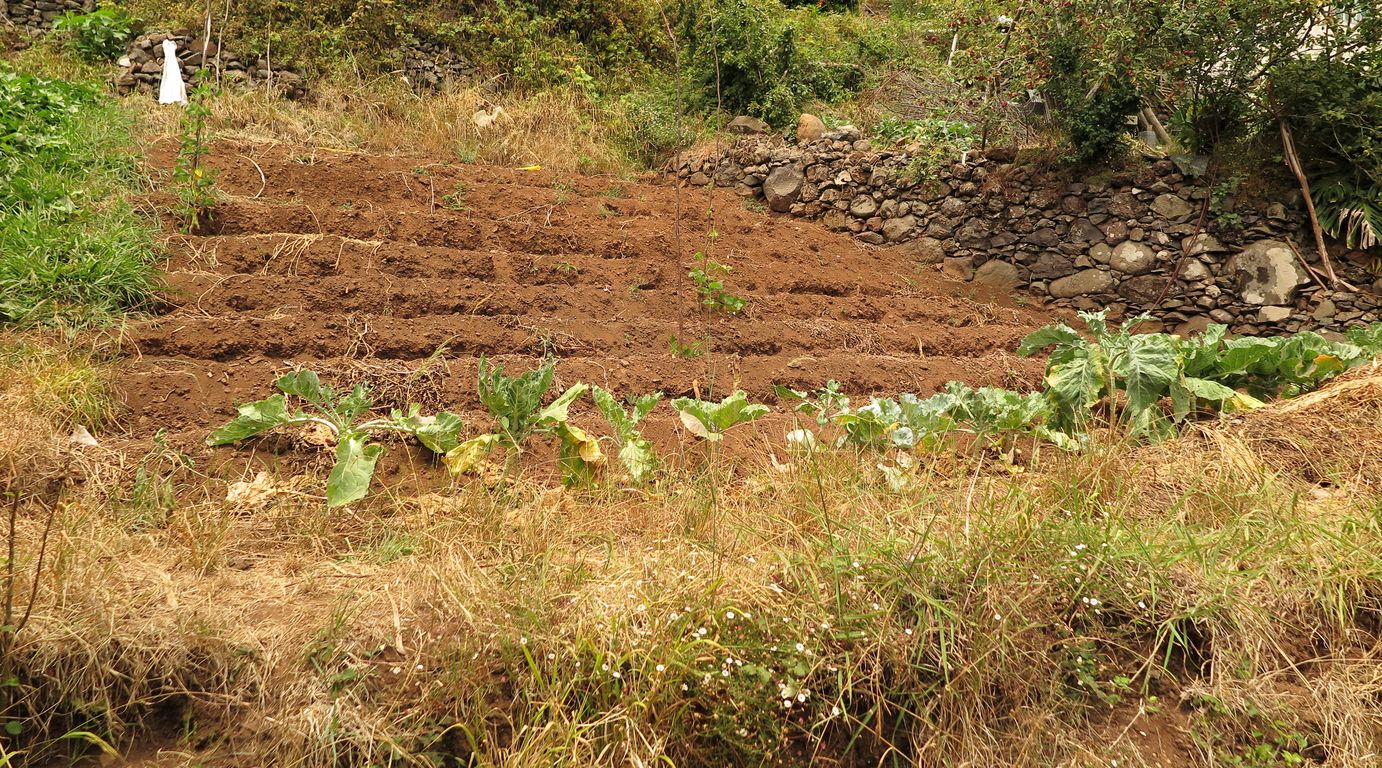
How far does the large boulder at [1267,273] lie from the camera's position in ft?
23.3

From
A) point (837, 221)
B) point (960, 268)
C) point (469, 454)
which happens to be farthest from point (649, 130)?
point (469, 454)

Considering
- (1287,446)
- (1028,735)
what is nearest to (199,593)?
(1028,735)

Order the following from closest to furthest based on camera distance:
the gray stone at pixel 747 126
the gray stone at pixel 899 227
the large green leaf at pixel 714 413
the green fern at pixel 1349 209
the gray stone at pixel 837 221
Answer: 1. the large green leaf at pixel 714 413
2. the green fern at pixel 1349 209
3. the gray stone at pixel 899 227
4. the gray stone at pixel 837 221
5. the gray stone at pixel 747 126

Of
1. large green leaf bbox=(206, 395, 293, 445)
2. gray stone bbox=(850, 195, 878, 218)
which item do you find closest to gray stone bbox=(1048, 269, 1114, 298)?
gray stone bbox=(850, 195, 878, 218)

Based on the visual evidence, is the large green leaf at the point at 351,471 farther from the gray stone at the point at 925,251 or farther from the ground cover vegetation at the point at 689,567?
the gray stone at the point at 925,251

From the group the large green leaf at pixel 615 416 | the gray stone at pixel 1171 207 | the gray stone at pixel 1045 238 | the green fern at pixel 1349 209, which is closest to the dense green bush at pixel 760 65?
the gray stone at pixel 1045 238

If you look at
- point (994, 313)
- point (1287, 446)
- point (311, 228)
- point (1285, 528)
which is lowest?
point (994, 313)

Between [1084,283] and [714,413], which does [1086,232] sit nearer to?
[1084,283]

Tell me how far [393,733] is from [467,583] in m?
0.40

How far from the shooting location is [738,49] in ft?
31.0

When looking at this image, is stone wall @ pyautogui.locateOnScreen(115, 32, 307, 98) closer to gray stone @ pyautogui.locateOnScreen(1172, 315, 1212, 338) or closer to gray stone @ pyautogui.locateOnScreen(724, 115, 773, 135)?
gray stone @ pyautogui.locateOnScreen(724, 115, 773, 135)

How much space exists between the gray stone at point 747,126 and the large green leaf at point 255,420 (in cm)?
696

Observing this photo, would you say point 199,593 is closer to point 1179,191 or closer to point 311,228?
point 311,228

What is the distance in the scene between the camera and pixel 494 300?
16.8 ft
